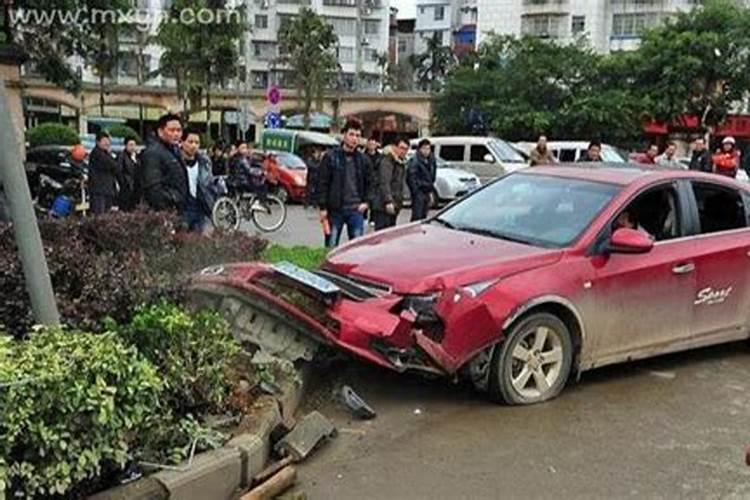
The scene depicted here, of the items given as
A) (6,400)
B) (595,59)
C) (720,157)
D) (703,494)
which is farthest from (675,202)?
(595,59)

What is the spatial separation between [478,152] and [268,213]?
33.8ft

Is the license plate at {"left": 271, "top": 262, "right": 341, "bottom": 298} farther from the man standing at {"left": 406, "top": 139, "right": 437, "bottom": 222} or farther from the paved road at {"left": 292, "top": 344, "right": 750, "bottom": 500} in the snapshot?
the man standing at {"left": 406, "top": 139, "right": 437, "bottom": 222}

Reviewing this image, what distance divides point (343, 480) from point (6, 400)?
1823 mm

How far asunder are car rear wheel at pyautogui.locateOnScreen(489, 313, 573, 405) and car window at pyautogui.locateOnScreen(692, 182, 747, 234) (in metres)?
1.67

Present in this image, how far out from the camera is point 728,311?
6.80 metres

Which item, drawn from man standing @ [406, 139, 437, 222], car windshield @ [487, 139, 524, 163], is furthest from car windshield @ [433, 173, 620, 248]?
car windshield @ [487, 139, 524, 163]

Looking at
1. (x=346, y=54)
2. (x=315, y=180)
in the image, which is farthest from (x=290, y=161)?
(x=346, y=54)

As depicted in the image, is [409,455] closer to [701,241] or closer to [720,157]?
[701,241]

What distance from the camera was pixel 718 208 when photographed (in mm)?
7023

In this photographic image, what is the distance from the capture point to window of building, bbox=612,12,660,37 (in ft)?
190

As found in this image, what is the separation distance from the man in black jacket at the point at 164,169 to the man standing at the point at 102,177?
165 inches

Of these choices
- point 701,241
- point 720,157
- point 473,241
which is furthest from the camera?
point 720,157

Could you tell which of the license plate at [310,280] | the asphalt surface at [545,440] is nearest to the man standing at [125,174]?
the license plate at [310,280]

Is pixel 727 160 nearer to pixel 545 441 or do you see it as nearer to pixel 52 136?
pixel 545 441
